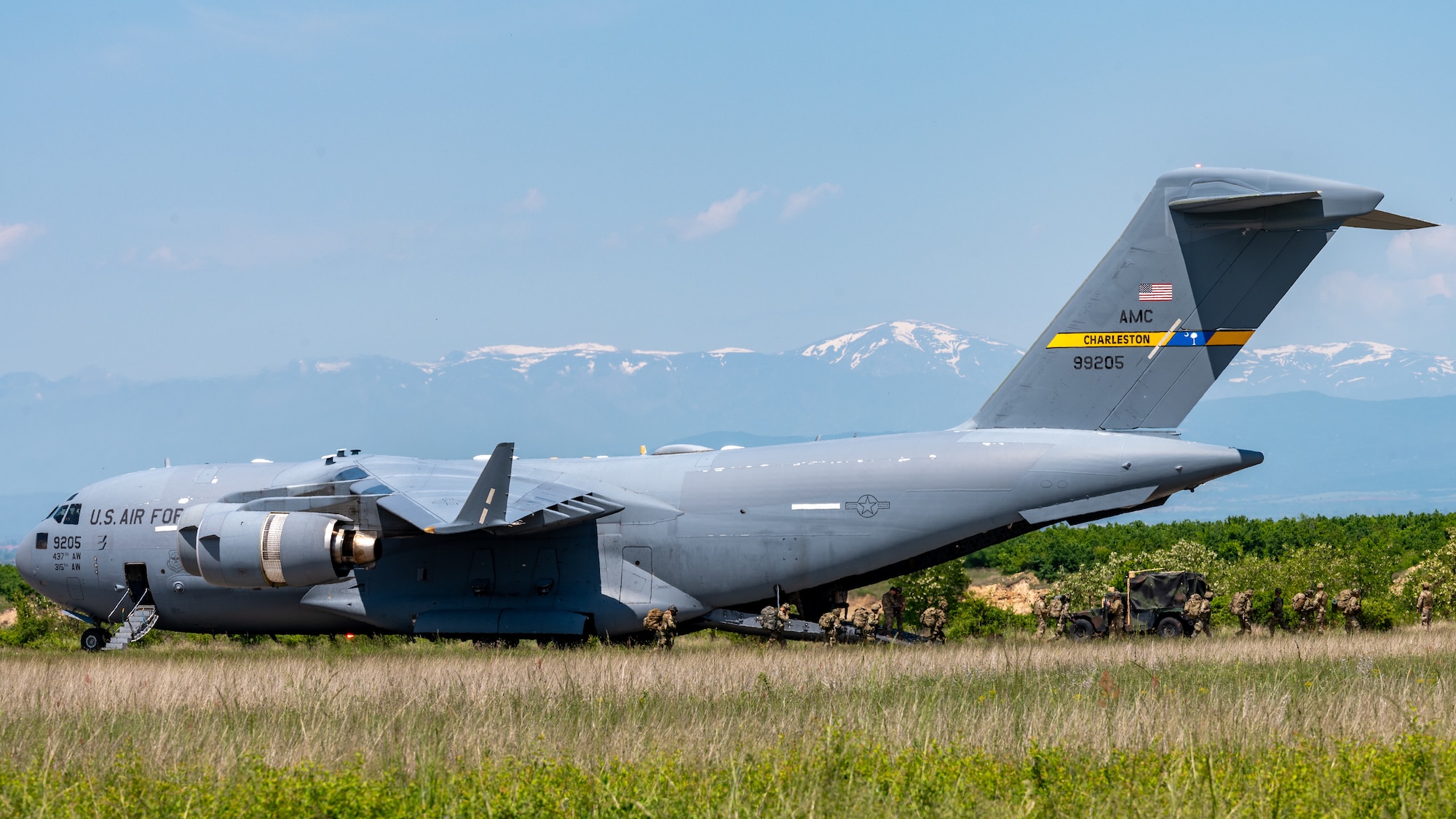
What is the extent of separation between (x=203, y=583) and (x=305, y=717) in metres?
9.64

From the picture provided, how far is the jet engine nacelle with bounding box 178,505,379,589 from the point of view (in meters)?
15.3

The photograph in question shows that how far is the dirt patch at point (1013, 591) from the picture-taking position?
3881 cm

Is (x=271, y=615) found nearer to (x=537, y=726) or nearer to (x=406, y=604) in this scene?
(x=406, y=604)

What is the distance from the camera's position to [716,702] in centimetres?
1058

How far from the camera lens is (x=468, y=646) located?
19719 mm

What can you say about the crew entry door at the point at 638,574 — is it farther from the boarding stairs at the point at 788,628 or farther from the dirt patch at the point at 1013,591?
the dirt patch at the point at 1013,591

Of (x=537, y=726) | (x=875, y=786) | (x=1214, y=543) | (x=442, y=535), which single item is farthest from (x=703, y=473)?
(x=1214, y=543)

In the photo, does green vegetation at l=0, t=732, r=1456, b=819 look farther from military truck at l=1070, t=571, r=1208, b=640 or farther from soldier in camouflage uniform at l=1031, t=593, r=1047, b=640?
military truck at l=1070, t=571, r=1208, b=640

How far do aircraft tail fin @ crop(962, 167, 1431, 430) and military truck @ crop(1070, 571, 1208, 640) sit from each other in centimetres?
669

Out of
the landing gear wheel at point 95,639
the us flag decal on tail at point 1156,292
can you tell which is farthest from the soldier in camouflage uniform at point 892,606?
the landing gear wheel at point 95,639

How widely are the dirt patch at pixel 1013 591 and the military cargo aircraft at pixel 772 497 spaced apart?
846 inches

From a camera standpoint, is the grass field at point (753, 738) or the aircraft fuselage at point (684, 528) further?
the aircraft fuselage at point (684, 528)

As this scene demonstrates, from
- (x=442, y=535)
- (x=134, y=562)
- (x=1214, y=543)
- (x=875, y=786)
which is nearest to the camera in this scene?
(x=875, y=786)

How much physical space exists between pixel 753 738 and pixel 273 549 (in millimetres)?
9092
